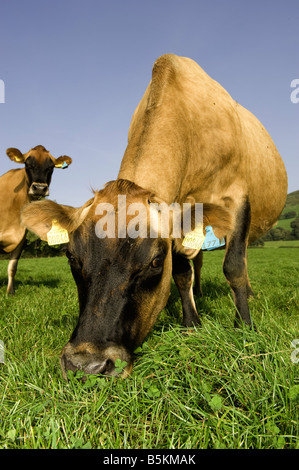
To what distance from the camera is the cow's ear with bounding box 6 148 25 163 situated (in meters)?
8.59

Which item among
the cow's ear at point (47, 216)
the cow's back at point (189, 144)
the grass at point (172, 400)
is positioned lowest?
the grass at point (172, 400)

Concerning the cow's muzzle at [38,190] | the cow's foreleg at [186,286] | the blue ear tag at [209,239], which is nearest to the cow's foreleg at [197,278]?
the cow's foreleg at [186,286]

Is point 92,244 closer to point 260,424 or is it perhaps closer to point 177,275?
point 260,424

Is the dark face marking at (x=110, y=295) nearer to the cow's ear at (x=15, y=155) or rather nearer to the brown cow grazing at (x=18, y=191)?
the brown cow grazing at (x=18, y=191)

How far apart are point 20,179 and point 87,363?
285 inches

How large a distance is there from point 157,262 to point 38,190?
6202 mm

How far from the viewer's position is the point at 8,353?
292 cm

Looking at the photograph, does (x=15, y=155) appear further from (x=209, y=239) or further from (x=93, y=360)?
(x=93, y=360)

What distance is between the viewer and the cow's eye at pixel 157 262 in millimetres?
2619

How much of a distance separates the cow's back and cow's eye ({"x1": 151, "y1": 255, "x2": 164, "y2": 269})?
675mm

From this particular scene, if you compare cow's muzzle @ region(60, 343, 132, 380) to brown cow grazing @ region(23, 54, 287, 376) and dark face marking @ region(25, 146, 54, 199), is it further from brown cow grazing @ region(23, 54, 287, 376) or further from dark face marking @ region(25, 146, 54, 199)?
dark face marking @ region(25, 146, 54, 199)

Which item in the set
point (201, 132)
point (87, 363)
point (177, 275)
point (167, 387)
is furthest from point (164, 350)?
point (201, 132)

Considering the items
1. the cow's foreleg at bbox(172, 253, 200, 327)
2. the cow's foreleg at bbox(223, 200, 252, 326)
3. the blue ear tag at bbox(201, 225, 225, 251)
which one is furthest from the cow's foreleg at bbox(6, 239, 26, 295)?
the blue ear tag at bbox(201, 225, 225, 251)

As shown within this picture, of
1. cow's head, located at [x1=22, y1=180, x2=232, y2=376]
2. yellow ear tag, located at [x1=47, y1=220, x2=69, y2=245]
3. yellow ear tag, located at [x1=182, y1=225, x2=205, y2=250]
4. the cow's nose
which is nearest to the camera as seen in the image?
the cow's nose
